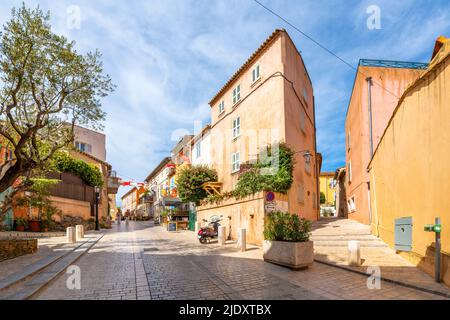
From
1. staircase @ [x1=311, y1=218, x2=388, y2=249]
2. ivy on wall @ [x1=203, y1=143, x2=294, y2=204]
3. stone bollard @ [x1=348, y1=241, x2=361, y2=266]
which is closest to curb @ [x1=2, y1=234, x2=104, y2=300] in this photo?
stone bollard @ [x1=348, y1=241, x2=361, y2=266]

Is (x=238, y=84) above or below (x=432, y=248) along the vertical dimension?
above

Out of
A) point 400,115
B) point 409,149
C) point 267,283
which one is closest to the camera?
point 267,283

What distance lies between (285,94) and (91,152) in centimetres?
3215

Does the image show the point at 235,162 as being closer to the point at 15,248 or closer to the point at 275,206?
the point at 275,206

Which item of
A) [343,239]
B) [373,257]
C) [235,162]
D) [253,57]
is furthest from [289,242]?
[253,57]

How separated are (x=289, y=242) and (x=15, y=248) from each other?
9.55m

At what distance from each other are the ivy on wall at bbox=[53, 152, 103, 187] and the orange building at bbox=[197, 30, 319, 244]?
13.4 metres

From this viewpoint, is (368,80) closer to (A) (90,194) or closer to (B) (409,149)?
(B) (409,149)

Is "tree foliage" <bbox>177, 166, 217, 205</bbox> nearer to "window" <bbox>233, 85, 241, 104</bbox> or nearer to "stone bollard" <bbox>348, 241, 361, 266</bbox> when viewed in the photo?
"window" <bbox>233, 85, 241, 104</bbox>

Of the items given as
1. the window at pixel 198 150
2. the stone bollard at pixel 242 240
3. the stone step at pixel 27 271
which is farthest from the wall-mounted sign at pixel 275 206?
the window at pixel 198 150

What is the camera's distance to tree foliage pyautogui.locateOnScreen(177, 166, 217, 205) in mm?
20516

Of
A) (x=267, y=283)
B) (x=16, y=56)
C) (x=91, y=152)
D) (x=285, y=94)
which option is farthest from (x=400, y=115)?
(x=91, y=152)

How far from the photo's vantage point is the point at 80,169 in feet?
85.9

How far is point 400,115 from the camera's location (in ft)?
26.8
